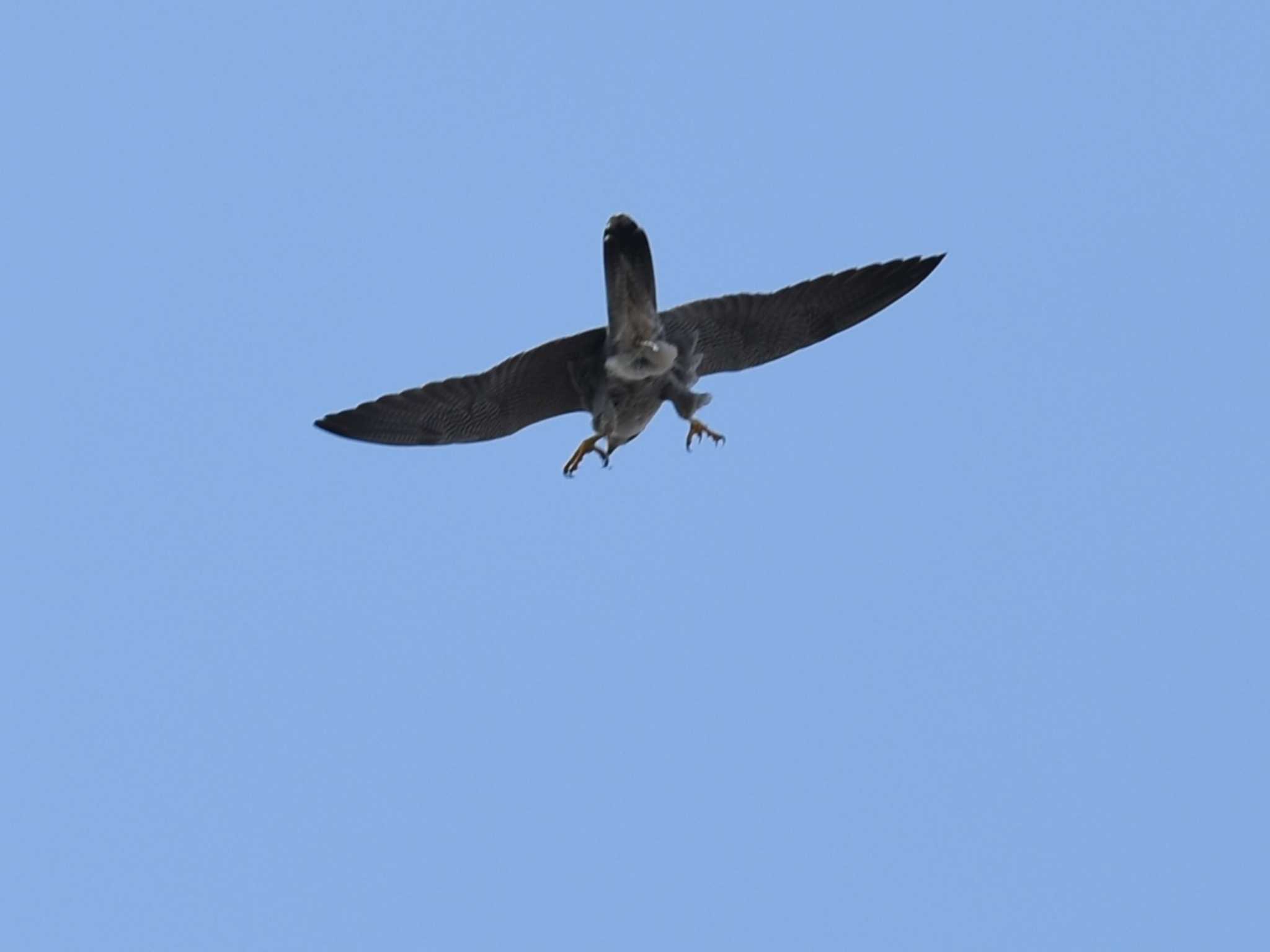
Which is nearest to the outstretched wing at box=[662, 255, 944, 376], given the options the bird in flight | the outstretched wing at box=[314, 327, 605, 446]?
the bird in flight

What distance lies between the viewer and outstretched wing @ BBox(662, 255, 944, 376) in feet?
61.1

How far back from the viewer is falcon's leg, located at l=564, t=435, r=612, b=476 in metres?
18.9

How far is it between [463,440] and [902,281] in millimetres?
4280

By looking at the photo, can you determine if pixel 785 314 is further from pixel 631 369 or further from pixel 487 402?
pixel 487 402

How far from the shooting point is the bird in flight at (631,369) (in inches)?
726

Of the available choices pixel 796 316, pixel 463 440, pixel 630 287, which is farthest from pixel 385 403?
pixel 796 316

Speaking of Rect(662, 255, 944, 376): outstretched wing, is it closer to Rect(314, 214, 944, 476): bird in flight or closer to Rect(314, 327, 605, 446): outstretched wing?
Rect(314, 214, 944, 476): bird in flight

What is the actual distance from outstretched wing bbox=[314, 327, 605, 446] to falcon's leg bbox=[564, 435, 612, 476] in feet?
1.06

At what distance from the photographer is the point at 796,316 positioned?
62.1ft

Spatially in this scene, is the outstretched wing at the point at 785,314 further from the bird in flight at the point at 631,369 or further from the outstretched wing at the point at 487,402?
the outstretched wing at the point at 487,402

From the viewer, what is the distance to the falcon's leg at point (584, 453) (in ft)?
61.9

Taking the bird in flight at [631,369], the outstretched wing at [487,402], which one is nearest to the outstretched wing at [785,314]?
the bird in flight at [631,369]

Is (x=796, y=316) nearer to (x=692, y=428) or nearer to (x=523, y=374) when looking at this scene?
(x=692, y=428)

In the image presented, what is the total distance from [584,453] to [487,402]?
100 cm
